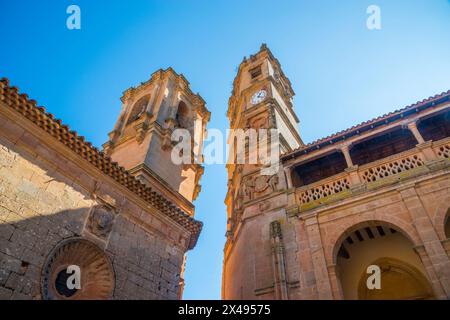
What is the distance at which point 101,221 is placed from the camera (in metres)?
8.55

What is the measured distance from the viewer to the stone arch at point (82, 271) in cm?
750

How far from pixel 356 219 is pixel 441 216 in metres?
2.44

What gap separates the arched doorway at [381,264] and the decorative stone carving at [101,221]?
7960 mm

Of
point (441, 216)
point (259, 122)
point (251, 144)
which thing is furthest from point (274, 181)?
point (441, 216)

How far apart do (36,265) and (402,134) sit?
1391 cm

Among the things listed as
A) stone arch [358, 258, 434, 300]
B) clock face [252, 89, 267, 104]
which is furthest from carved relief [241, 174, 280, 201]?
clock face [252, 89, 267, 104]

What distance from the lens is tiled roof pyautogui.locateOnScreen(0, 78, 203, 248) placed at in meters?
7.38

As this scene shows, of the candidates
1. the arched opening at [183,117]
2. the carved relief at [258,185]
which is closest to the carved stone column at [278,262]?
the carved relief at [258,185]

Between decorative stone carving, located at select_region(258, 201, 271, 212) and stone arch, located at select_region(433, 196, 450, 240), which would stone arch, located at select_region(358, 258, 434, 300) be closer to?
stone arch, located at select_region(433, 196, 450, 240)

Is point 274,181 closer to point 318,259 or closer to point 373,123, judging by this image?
point 318,259

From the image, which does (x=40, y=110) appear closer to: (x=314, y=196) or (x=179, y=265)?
(x=179, y=265)

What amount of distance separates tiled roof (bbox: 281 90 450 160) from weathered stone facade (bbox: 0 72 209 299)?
6768 millimetres

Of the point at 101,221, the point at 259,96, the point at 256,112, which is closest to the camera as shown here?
the point at 101,221

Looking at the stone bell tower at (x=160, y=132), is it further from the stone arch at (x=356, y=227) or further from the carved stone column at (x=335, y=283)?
the carved stone column at (x=335, y=283)
